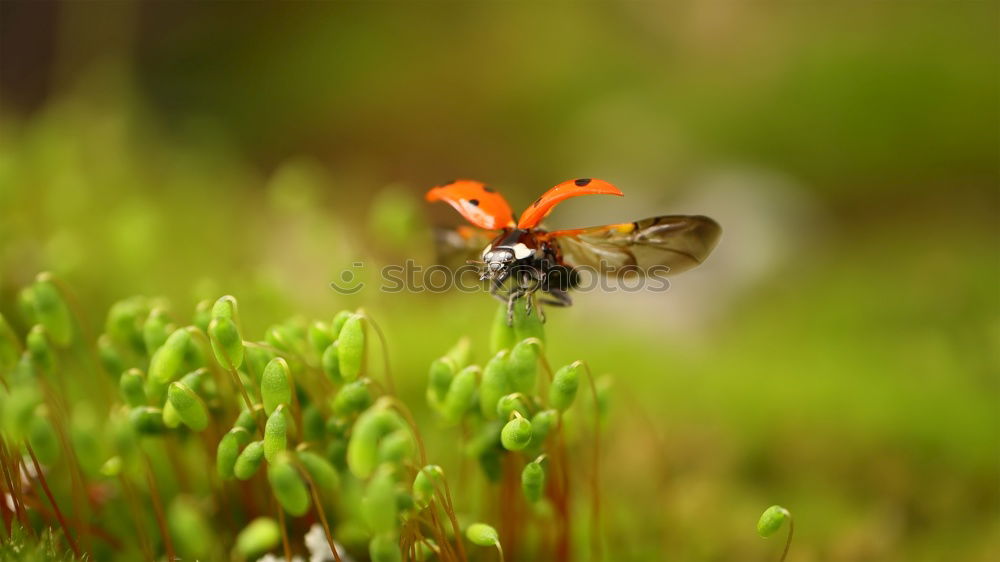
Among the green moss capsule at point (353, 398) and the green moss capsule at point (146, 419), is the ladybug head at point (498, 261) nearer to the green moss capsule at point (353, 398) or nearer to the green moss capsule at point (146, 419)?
the green moss capsule at point (353, 398)

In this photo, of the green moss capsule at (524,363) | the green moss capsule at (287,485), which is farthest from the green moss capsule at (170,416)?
the green moss capsule at (524,363)

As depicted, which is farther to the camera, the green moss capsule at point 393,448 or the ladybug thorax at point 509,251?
the ladybug thorax at point 509,251

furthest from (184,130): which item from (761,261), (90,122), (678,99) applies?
(761,261)

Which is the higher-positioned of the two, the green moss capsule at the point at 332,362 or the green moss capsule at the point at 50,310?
the green moss capsule at the point at 50,310

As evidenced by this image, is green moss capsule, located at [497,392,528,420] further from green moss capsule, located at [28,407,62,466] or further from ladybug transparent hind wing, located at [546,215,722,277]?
green moss capsule, located at [28,407,62,466]

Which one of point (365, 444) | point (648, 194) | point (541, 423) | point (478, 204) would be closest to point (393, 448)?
point (365, 444)

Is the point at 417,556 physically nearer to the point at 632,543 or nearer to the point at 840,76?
the point at 632,543

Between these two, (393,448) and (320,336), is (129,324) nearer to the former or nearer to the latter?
(320,336)
